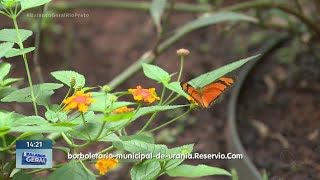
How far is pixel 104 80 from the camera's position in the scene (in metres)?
1.62

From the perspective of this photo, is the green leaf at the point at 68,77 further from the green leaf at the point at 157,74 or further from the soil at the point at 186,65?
the soil at the point at 186,65

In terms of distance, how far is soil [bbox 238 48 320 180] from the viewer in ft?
3.75

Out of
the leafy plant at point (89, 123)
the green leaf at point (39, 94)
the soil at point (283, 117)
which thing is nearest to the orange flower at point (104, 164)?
the leafy plant at point (89, 123)

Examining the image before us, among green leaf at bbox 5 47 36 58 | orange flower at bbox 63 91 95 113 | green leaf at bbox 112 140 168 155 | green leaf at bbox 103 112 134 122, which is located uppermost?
green leaf at bbox 5 47 36 58

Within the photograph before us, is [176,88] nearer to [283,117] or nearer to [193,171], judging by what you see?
[193,171]

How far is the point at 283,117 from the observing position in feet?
4.38

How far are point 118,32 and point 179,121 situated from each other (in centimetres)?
45

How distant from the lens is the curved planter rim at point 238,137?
1.14 m

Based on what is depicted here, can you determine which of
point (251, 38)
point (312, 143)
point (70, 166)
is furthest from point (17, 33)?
point (251, 38)

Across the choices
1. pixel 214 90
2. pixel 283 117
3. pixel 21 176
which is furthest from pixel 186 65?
pixel 21 176

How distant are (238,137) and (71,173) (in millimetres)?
726

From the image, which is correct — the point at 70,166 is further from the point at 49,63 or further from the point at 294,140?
the point at 49,63

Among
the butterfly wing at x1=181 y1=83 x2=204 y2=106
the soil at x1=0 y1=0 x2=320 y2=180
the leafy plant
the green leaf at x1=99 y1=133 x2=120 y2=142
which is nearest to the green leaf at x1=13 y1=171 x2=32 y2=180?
the leafy plant

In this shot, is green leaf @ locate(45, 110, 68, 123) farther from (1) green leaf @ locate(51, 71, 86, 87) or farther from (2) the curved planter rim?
(2) the curved planter rim
